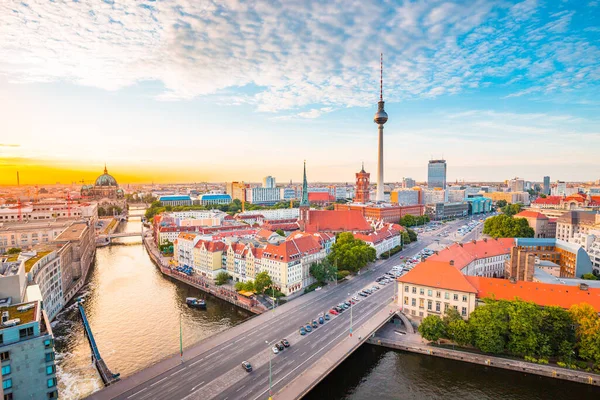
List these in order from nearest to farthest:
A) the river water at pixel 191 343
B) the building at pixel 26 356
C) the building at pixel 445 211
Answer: the building at pixel 26 356 < the river water at pixel 191 343 < the building at pixel 445 211

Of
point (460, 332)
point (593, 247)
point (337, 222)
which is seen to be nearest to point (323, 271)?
point (460, 332)

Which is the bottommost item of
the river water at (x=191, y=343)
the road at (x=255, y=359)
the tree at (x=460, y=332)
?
the river water at (x=191, y=343)

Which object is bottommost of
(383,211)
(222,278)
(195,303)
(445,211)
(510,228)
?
(195,303)

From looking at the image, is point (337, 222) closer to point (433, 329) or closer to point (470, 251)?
point (470, 251)

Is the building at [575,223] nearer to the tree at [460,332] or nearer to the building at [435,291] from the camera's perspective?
the building at [435,291]

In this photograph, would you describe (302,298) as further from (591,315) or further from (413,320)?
(591,315)

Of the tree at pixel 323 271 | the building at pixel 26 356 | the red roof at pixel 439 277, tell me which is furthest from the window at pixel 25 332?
the tree at pixel 323 271
